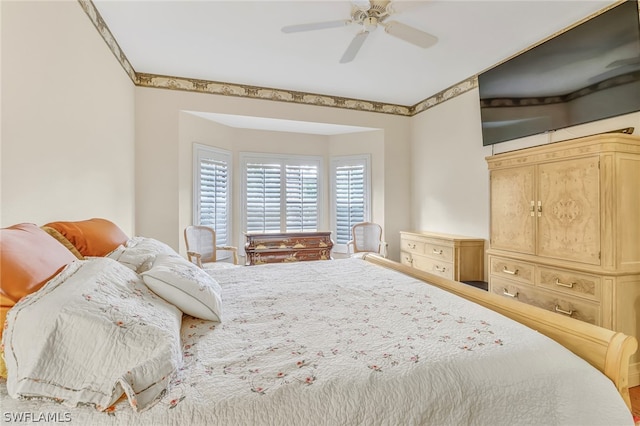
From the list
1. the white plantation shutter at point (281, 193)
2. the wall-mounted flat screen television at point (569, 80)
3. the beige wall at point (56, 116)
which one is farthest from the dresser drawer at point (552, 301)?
the beige wall at point (56, 116)

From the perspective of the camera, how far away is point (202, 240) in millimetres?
3824

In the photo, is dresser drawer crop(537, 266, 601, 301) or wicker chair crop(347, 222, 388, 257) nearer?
dresser drawer crop(537, 266, 601, 301)

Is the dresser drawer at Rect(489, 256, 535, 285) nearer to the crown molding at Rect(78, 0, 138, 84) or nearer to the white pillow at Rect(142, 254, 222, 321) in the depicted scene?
the white pillow at Rect(142, 254, 222, 321)

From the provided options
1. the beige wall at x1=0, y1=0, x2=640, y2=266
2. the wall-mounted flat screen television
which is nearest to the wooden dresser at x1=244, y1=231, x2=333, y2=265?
the beige wall at x1=0, y1=0, x2=640, y2=266

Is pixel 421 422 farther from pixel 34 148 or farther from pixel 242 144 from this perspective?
pixel 242 144

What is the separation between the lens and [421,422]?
2.94 feet

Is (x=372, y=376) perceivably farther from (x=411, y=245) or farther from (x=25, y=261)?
(x=411, y=245)

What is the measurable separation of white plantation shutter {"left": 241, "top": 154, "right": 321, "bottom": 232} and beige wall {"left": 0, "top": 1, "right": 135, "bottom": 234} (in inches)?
81.1

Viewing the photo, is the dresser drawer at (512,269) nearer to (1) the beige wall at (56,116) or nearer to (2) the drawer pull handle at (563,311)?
(2) the drawer pull handle at (563,311)

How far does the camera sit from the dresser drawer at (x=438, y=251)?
3.53 metres

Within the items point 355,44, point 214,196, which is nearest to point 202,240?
point 214,196

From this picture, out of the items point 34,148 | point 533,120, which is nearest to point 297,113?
point 533,120

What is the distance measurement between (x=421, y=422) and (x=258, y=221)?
4.04m

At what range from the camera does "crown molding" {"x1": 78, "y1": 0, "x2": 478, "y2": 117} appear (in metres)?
3.54
